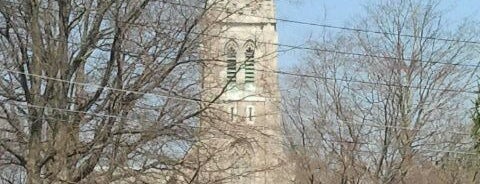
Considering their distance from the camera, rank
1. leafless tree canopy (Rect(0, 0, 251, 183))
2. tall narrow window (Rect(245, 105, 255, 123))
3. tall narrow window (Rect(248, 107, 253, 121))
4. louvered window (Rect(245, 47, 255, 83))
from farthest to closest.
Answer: louvered window (Rect(245, 47, 255, 83)) < tall narrow window (Rect(248, 107, 253, 121)) < tall narrow window (Rect(245, 105, 255, 123)) < leafless tree canopy (Rect(0, 0, 251, 183))

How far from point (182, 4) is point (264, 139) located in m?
3.54

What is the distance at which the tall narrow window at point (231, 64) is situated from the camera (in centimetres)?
1844

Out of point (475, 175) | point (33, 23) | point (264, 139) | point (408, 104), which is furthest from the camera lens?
point (408, 104)

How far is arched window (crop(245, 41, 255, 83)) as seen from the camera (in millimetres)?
18891

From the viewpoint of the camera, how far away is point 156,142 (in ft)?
56.3

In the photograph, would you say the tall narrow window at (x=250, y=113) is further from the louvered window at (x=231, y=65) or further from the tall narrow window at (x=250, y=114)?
the louvered window at (x=231, y=65)

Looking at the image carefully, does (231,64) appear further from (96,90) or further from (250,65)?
(96,90)

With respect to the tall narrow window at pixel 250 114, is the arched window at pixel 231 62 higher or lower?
higher

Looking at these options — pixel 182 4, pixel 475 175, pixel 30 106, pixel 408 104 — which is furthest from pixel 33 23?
pixel 408 104

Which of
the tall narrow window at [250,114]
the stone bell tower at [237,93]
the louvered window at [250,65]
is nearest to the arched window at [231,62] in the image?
the stone bell tower at [237,93]

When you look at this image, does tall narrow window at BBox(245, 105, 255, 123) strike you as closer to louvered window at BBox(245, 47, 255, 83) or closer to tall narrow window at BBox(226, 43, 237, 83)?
louvered window at BBox(245, 47, 255, 83)

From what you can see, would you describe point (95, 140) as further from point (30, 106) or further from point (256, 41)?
point (256, 41)

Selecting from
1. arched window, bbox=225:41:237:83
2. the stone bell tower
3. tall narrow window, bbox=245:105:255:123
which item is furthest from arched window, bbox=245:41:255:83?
tall narrow window, bbox=245:105:255:123

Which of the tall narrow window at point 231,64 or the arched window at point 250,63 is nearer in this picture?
the tall narrow window at point 231,64
